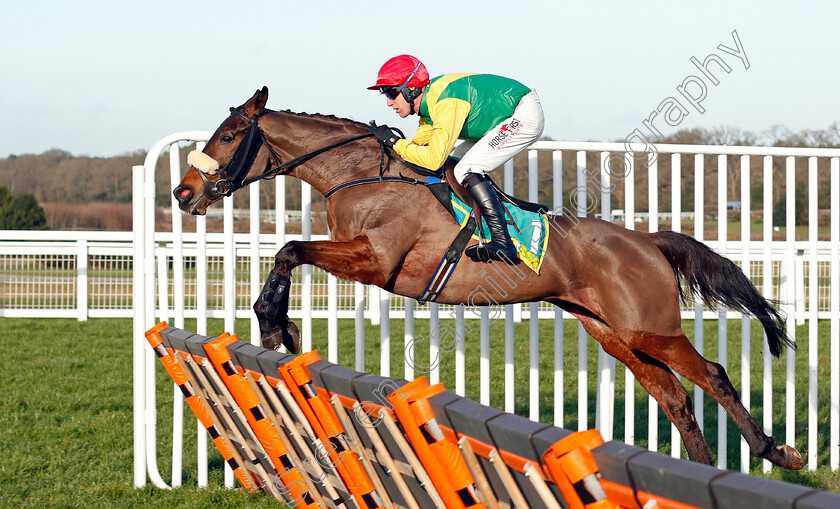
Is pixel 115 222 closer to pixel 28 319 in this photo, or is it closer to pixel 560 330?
pixel 28 319

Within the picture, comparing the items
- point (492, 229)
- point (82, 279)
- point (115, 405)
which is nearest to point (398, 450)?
point (492, 229)

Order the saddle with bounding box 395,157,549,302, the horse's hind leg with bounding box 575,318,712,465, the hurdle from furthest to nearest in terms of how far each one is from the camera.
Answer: the horse's hind leg with bounding box 575,318,712,465
the saddle with bounding box 395,157,549,302
the hurdle

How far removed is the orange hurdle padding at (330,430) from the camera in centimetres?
273

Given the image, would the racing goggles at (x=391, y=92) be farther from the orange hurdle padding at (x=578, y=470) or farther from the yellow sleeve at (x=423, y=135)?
the orange hurdle padding at (x=578, y=470)

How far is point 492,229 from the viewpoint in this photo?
3.72 m

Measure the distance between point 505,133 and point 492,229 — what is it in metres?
0.49

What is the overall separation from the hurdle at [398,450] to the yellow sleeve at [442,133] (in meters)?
1.13

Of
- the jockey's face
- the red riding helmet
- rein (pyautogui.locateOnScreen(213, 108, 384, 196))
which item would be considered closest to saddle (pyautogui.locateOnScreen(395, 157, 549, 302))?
the jockey's face

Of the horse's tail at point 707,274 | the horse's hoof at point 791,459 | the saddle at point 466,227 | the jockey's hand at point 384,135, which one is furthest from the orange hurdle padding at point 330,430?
the horse's hoof at point 791,459

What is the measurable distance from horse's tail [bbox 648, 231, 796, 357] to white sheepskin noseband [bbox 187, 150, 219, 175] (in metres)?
2.14

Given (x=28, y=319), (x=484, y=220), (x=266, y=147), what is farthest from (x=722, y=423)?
(x=28, y=319)

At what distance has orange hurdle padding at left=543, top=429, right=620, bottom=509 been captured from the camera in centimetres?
160

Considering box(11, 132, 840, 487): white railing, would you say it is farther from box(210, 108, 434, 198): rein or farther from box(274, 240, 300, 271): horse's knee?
box(274, 240, 300, 271): horse's knee

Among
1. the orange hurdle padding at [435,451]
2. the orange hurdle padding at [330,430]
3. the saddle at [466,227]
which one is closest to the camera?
the orange hurdle padding at [435,451]
